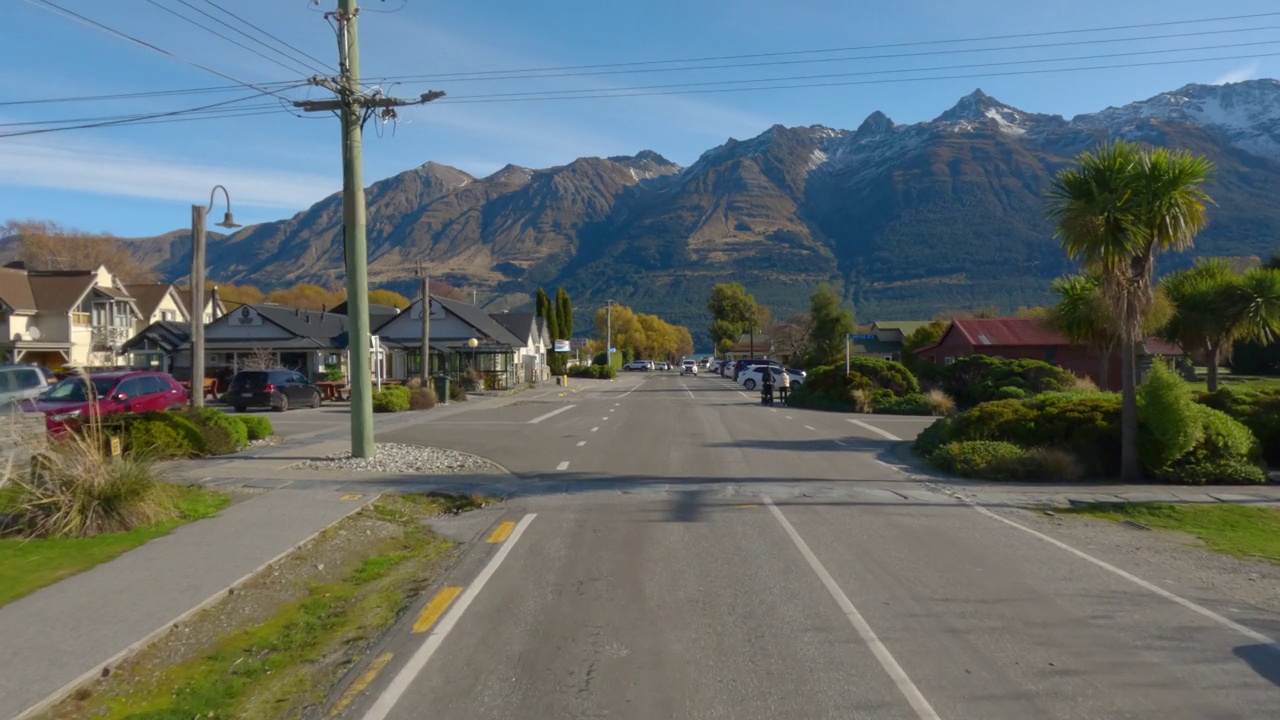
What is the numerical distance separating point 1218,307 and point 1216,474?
41.0 ft

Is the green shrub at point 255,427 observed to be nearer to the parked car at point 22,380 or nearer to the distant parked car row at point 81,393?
the distant parked car row at point 81,393

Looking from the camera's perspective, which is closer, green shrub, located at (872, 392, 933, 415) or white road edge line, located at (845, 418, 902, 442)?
white road edge line, located at (845, 418, 902, 442)

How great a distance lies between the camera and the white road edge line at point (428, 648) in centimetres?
567

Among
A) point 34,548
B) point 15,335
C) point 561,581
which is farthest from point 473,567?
point 15,335

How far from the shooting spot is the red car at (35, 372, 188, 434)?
68.1 feet

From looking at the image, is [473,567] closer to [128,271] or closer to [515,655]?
[515,655]

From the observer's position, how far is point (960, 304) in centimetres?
13912

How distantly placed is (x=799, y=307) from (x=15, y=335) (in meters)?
130

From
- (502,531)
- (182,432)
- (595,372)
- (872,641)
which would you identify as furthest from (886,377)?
(595,372)

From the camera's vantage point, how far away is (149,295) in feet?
220

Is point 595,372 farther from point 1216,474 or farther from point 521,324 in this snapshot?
point 1216,474

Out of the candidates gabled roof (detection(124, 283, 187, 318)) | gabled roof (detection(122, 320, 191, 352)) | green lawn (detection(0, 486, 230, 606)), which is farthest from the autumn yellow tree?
green lawn (detection(0, 486, 230, 606))

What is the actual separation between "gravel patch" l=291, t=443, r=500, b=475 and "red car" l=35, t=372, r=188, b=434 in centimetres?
502

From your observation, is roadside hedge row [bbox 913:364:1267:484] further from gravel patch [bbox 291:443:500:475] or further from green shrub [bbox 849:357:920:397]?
green shrub [bbox 849:357:920:397]
